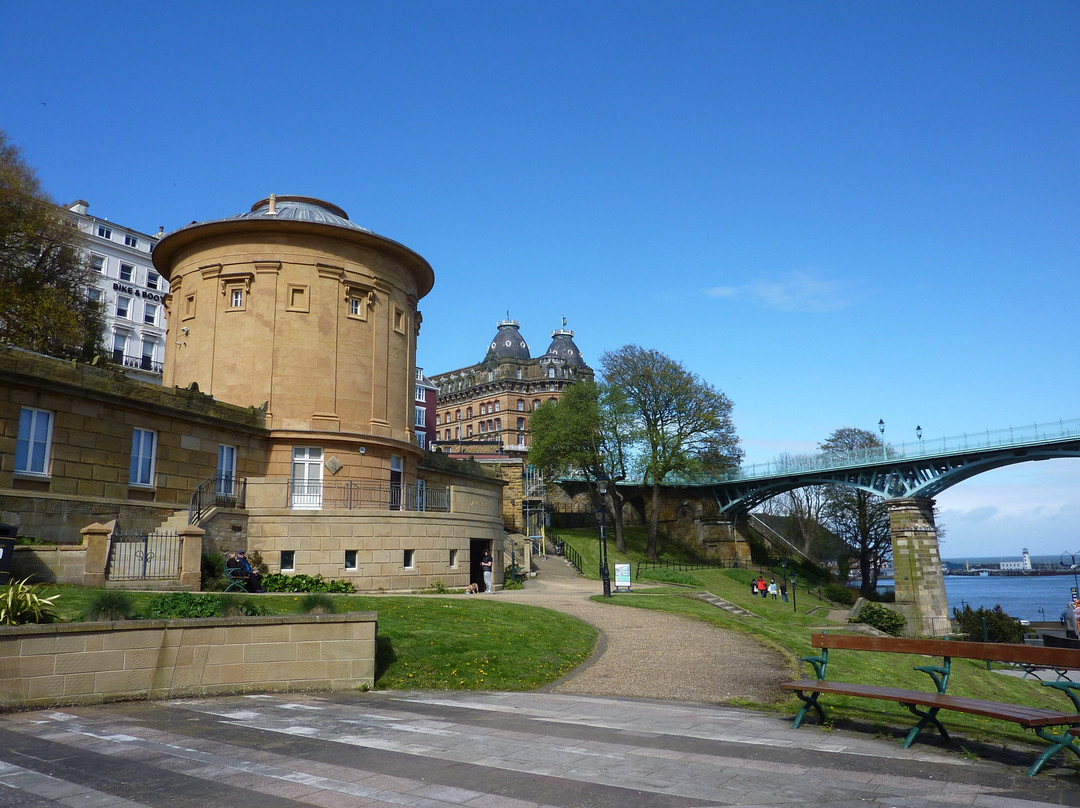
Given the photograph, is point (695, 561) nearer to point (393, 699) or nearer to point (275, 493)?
point (275, 493)

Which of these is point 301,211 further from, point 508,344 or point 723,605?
point 508,344

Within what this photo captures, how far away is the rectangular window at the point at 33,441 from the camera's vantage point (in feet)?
65.5

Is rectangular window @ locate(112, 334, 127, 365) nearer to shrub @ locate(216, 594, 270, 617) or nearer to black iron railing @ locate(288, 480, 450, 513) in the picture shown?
black iron railing @ locate(288, 480, 450, 513)

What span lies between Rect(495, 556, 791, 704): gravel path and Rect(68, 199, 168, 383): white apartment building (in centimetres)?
5727

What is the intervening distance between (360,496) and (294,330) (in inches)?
267

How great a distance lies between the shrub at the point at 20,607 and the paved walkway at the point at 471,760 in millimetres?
1460

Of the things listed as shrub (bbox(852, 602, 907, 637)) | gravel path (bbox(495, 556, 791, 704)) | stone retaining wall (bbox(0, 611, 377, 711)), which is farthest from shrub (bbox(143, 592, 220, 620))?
shrub (bbox(852, 602, 907, 637))

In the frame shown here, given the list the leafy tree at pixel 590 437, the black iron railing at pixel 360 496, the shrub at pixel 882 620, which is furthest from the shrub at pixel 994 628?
the black iron railing at pixel 360 496

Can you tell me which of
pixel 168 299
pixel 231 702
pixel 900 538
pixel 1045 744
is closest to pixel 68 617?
pixel 231 702

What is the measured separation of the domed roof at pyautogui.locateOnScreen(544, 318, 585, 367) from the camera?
378ft

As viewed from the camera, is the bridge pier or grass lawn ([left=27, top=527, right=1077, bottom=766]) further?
the bridge pier

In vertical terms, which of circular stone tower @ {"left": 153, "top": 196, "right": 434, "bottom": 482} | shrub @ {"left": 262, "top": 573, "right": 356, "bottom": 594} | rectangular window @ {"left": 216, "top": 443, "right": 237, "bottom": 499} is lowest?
shrub @ {"left": 262, "top": 573, "right": 356, "bottom": 594}

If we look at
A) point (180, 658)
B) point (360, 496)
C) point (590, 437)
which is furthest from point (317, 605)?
point (590, 437)

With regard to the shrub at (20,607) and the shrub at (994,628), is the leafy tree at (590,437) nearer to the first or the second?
the shrub at (994,628)
